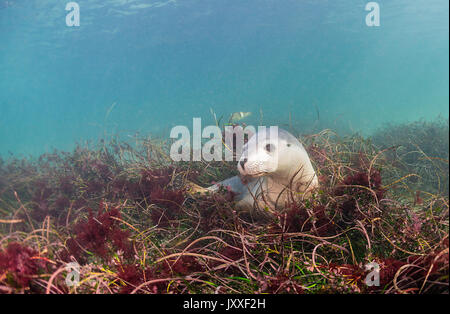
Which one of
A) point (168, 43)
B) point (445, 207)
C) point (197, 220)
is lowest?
point (197, 220)

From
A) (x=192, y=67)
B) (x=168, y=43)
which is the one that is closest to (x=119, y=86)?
(x=192, y=67)

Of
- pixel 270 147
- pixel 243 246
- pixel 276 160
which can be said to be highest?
pixel 270 147

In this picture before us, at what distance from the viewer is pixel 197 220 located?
2445mm

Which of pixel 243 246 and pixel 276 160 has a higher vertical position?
pixel 276 160

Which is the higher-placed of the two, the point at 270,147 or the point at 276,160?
the point at 270,147

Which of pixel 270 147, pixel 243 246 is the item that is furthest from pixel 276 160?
pixel 243 246

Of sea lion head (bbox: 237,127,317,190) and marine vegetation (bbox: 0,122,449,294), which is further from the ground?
sea lion head (bbox: 237,127,317,190)

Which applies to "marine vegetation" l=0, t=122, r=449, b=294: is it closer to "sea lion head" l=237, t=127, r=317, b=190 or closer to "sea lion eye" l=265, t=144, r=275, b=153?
"sea lion head" l=237, t=127, r=317, b=190

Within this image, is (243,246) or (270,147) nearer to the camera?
(243,246)

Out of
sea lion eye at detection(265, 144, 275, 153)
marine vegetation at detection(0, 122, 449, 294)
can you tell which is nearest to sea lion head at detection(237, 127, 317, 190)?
sea lion eye at detection(265, 144, 275, 153)

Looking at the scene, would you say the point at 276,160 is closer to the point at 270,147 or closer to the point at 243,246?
the point at 270,147

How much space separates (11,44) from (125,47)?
18.5m
